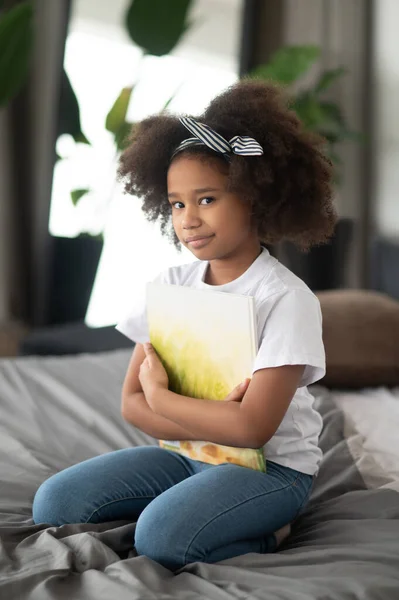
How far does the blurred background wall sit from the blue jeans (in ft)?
6.24

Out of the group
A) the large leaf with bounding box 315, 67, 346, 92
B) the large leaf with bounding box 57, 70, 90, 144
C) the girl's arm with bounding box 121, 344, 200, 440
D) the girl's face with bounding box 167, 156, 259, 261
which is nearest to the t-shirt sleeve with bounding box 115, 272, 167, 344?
the girl's arm with bounding box 121, 344, 200, 440

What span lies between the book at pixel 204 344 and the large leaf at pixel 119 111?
1961 mm

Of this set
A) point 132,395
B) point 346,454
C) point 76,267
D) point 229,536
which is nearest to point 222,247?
point 132,395

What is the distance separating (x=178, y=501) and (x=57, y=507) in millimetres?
206

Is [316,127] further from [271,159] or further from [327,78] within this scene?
[271,159]

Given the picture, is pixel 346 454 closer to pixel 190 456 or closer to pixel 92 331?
pixel 190 456

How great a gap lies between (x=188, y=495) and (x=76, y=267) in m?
2.34

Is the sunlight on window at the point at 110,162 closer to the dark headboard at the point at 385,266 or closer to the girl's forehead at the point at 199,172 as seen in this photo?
the dark headboard at the point at 385,266

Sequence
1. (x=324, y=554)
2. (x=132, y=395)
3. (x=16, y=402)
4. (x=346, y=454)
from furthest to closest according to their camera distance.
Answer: (x=16, y=402)
(x=346, y=454)
(x=132, y=395)
(x=324, y=554)

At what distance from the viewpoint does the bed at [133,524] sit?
951 millimetres

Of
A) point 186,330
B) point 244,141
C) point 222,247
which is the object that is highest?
point 244,141

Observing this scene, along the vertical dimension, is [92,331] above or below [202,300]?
below

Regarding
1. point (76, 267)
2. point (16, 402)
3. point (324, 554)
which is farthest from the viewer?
point (76, 267)

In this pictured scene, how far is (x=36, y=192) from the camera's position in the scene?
342 centimetres
